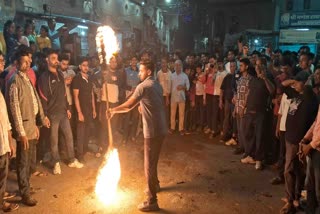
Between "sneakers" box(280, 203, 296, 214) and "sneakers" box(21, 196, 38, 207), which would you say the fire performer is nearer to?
"sneakers" box(21, 196, 38, 207)

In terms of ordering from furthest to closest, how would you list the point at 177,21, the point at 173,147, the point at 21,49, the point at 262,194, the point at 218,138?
1. the point at 177,21
2. the point at 218,138
3. the point at 173,147
4. the point at 262,194
5. the point at 21,49

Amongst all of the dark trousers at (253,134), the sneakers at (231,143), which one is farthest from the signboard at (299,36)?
the dark trousers at (253,134)

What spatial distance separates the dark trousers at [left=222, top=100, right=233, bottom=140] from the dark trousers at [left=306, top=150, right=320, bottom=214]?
4.70 meters

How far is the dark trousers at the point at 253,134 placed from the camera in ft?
23.5

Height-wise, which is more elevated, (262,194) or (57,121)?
(57,121)

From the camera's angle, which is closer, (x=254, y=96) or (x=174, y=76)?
(x=254, y=96)

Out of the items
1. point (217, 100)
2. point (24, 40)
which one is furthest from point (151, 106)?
point (24, 40)

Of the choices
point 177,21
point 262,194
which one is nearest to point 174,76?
point 262,194

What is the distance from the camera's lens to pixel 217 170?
711cm

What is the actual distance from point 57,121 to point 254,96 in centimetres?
445

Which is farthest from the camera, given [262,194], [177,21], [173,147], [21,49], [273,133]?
[177,21]

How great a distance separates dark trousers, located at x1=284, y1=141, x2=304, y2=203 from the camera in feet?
16.1

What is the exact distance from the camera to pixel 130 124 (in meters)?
9.33

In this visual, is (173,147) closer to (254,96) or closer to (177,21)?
(254,96)
